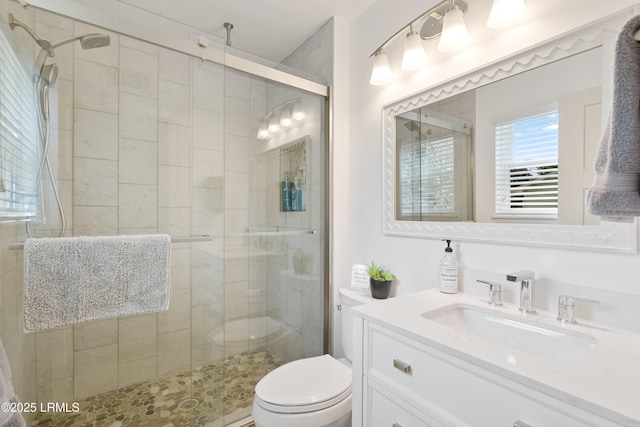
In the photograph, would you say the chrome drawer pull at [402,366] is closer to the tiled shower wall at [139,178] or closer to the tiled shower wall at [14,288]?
the tiled shower wall at [139,178]

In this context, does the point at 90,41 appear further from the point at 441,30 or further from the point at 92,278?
the point at 441,30

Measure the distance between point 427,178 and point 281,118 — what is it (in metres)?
0.97

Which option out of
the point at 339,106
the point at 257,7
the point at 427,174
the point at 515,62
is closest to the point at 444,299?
the point at 427,174

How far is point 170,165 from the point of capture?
144 centimetres

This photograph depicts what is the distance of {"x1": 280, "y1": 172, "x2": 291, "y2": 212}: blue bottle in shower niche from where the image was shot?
1.82m

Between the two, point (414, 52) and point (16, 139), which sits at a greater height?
point (414, 52)

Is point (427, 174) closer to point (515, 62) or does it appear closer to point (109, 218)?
point (515, 62)

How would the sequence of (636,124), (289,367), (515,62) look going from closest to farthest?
1. (636,124)
2. (515,62)
3. (289,367)

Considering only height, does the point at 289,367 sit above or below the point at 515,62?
below

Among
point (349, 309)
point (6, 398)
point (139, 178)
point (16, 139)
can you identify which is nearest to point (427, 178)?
point (349, 309)

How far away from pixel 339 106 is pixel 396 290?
Result: 1229 mm

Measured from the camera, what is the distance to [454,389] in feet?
2.40

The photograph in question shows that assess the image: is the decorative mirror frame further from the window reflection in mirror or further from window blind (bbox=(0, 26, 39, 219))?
window blind (bbox=(0, 26, 39, 219))

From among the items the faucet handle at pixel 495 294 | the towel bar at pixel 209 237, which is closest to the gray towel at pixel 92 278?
the towel bar at pixel 209 237
